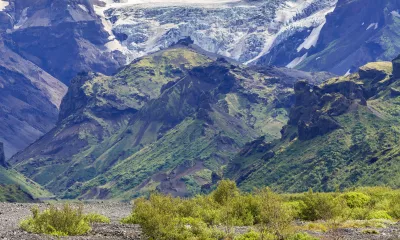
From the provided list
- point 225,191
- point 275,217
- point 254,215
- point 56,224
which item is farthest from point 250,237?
point 254,215

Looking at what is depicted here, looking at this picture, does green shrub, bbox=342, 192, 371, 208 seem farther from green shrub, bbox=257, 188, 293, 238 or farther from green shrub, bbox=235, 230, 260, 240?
green shrub, bbox=257, 188, 293, 238

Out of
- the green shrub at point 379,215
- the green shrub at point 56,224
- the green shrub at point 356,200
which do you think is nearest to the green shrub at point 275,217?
the green shrub at point 56,224

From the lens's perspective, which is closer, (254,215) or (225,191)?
(225,191)

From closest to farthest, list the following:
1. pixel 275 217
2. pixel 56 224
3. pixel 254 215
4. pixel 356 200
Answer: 1. pixel 275 217
2. pixel 56 224
3. pixel 254 215
4. pixel 356 200

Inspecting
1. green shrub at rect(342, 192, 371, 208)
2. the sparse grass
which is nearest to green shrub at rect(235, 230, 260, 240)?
the sparse grass

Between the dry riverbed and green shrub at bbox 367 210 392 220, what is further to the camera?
green shrub at bbox 367 210 392 220

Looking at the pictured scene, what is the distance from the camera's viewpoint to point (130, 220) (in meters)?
114

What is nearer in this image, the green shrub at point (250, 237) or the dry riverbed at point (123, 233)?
the green shrub at point (250, 237)

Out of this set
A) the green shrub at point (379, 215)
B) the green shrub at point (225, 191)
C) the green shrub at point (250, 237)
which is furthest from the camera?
the green shrub at point (379, 215)

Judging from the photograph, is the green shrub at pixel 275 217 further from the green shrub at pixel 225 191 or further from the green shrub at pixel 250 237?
the green shrub at pixel 225 191

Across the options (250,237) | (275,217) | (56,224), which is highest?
(275,217)

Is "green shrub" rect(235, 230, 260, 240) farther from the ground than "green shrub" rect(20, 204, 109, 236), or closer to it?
farther from the ground

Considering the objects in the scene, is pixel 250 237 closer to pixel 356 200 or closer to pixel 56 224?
pixel 56 224

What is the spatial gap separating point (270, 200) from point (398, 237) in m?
14.8
